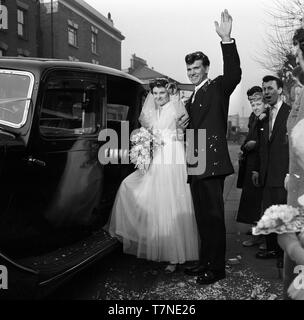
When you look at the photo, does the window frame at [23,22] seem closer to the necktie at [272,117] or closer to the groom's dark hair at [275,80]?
the groom's dark hair at [275,80]

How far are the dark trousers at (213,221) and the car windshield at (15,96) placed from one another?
1.61 metres

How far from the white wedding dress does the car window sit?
0.70 m

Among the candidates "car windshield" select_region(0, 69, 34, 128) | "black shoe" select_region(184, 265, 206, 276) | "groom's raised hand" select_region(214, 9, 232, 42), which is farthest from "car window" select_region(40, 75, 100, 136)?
"black shoe" select_region(184, 265, 206, 276)

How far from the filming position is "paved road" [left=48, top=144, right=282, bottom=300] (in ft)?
10.5

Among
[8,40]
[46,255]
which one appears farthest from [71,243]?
[8,40]

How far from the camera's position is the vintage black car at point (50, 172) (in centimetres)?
268

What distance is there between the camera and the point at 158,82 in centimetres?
386

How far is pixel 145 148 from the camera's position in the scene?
383cm

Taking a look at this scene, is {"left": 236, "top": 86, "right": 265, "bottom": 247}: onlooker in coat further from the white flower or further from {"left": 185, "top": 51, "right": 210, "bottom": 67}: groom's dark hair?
the white flower

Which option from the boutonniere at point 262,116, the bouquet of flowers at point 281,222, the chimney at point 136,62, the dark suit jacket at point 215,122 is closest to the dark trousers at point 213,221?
the dark suit jacket at point 215,122

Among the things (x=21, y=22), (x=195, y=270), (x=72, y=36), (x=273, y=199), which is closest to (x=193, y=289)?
(x=195, y=270)

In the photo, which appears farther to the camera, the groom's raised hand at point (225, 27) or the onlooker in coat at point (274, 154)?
the onlooker in coat at point (274, 154)

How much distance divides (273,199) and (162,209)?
1.24m
